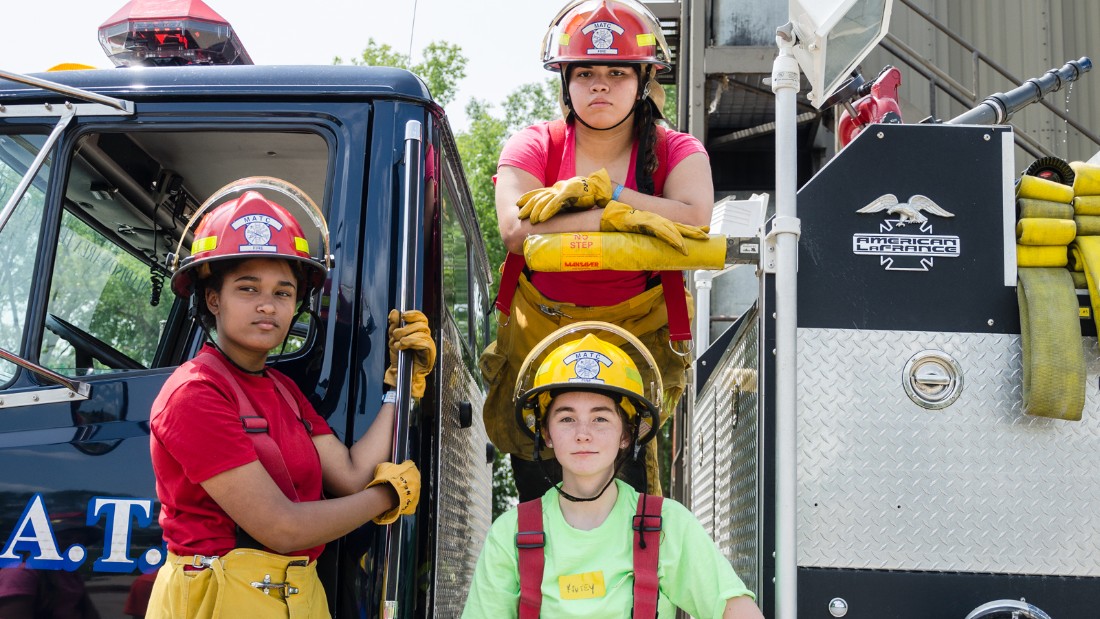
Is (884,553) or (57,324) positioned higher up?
(57,324)

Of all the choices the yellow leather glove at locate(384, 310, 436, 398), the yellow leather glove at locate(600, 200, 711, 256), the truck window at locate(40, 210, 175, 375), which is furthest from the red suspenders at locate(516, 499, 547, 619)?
the truck window at locate(40, 210, 175, 375)

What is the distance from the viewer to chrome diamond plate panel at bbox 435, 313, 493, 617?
131 inches

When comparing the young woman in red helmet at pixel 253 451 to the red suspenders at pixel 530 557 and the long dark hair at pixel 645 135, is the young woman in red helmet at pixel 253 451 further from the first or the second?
the long dark hair at pixel 645 135

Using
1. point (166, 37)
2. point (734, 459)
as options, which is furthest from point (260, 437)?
point (734, 459)

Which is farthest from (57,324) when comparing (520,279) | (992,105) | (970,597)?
(992,105)

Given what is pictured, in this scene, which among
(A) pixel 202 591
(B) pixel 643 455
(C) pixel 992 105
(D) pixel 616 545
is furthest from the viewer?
(C) pixel 992 105

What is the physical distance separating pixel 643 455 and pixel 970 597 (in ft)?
3.41

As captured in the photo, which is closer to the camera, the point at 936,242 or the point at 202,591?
the point at 202,591

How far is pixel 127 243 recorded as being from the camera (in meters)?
3.65

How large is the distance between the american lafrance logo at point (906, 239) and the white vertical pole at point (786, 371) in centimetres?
21

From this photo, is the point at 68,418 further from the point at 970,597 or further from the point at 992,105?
the point at 992,105

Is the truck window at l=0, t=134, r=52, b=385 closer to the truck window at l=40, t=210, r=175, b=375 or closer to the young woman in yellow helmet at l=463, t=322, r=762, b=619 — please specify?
the truck window at l=40, t=210, r=175, b=375

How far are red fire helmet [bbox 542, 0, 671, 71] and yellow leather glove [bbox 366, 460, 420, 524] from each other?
1.40 meters

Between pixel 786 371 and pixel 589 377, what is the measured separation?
0.55 meters
